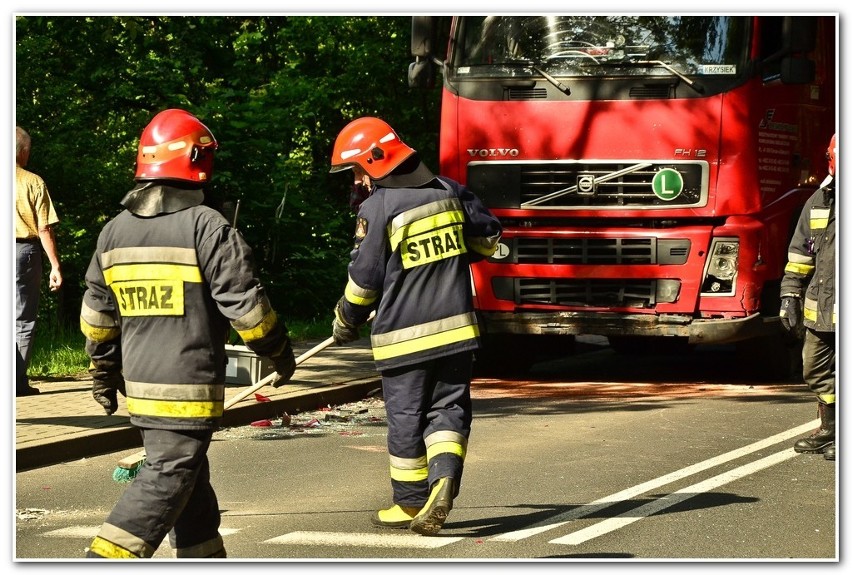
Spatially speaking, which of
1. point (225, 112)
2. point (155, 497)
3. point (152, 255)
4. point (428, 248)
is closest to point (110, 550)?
point (155, 497)

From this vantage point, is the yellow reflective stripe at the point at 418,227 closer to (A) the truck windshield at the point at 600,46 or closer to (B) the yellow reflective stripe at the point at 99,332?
(B) the yellow reflective stripe at the point at 99,332

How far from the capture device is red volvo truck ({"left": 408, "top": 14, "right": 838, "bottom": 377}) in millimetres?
11062

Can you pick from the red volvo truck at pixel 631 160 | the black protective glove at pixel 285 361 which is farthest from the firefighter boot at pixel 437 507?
the red volvo truck at pixel 631 160

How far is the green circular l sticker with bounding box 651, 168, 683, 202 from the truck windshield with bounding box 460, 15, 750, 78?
0.80 metres

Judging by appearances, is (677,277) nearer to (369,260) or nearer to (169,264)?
(369,260)

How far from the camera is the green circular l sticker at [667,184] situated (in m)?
11.2

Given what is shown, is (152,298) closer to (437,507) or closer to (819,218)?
(437,507)

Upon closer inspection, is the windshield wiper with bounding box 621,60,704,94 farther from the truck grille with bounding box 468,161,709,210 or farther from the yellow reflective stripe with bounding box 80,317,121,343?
the yellow reflective stripe with bounding box 80,317,121,343

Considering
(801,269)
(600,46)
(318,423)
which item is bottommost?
(318,423)

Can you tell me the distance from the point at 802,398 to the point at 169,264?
727cm

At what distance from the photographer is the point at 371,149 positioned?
6.25m

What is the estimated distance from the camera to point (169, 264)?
4730mm

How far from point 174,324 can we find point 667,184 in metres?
7.11

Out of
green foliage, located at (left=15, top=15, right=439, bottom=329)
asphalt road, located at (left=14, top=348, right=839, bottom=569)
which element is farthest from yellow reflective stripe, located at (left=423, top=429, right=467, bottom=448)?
green foliage, located at (left=15, top=15, right=439, bottom=329)
